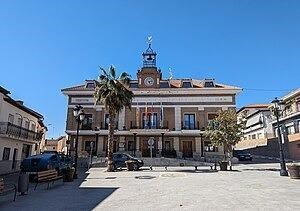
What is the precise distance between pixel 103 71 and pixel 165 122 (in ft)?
59.0

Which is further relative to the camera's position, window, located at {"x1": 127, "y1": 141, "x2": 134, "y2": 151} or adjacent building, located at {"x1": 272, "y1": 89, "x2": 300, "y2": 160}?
window, located at {"x1": 127, "y1": 141, "x2": 134, "y2": 151}

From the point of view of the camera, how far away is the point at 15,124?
82.2ft

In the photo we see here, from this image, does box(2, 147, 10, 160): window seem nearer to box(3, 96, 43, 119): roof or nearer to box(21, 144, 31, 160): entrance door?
box(3, 96, 43, 119): roof

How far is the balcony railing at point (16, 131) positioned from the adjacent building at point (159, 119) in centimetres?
1138

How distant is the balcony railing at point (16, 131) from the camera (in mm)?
22156

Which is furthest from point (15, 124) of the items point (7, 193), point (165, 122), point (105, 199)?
point (165, 122)

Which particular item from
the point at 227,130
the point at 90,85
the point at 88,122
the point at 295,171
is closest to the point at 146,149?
the point at 88,122

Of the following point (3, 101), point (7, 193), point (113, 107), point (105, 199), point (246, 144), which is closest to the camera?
point (105, 199)

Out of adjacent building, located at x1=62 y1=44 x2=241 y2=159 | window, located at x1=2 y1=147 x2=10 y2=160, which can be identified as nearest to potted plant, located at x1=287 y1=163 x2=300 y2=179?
window, located at x1=2 y1=147 x2=10 y2=160

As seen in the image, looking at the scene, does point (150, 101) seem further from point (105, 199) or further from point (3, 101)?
point (105, 199)

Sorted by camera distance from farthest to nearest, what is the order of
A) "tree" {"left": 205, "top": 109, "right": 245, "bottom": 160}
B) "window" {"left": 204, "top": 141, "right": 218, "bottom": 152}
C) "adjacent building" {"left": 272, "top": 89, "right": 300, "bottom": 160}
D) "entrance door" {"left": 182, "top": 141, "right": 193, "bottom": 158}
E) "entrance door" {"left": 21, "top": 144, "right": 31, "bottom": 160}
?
"entrance door" {"left": 182, "top": 141, "right": 193, "bottom": 158} < "window" {"left": 204, "top": 141, "right": 218, "bottom": 152} < "adjacent building" {"left": 272, "top": 89, "right": 300, "bottom": 160} < "entrance door" {"left": 21, "top": 144, "right": 31, "bottom": 160} < "tree" {"left": 205, "top": 109, "right": 245, "bottom": 160}

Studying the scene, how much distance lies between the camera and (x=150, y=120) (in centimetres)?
4122

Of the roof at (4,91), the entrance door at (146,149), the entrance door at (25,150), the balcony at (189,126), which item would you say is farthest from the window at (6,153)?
the balcony at (189,126)

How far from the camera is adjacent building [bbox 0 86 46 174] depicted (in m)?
22.2
